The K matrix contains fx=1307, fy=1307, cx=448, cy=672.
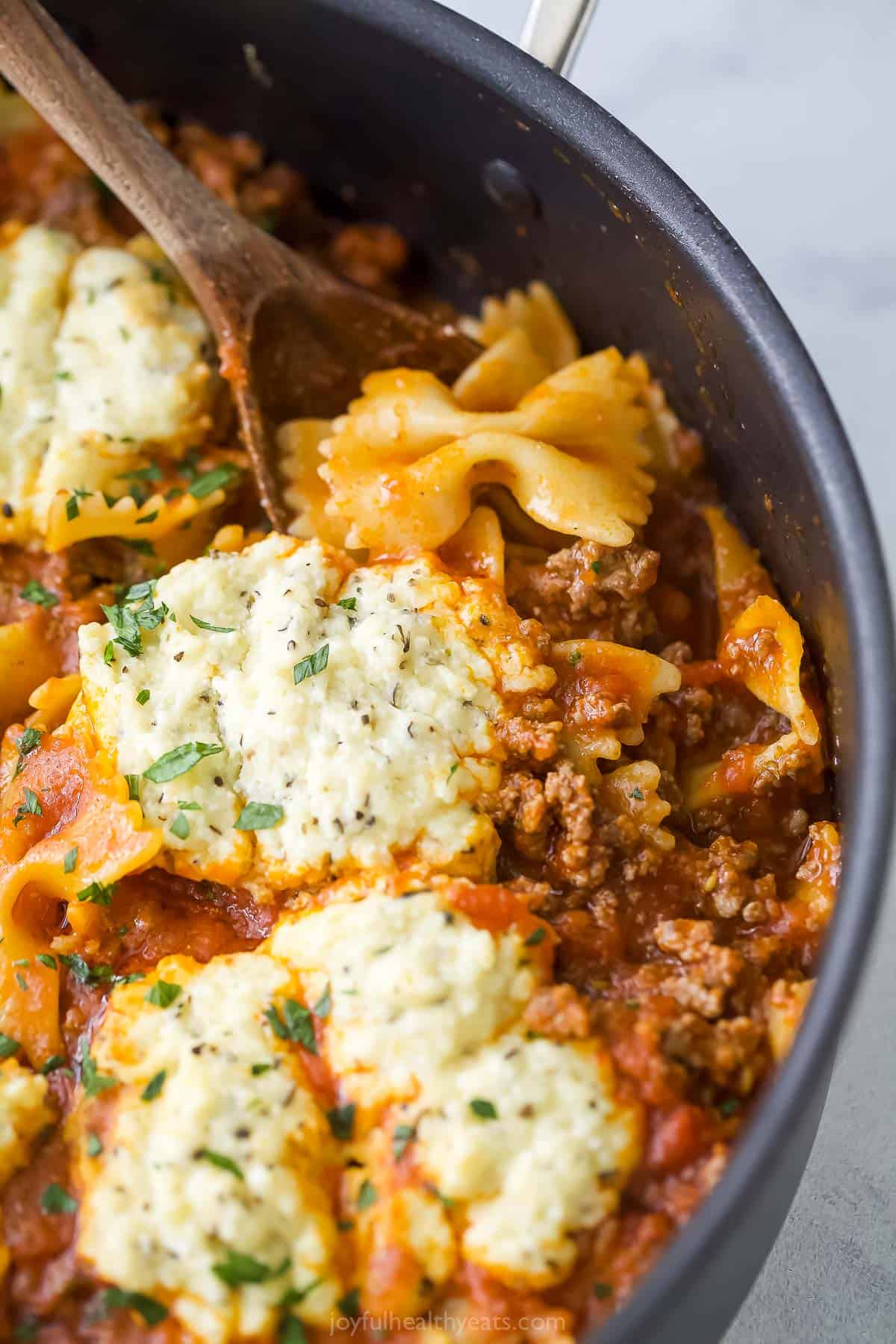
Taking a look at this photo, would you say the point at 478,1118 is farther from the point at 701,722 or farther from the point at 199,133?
the point at 199,133

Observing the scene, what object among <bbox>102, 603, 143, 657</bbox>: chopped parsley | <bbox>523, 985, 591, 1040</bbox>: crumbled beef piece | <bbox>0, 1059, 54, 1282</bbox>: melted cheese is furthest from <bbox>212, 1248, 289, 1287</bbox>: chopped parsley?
<bbox>102, 603, 143, 657</bbox>: chopped parsley

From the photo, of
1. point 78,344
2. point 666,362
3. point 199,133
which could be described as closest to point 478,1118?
point 666,362

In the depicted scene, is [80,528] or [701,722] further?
[80,528]

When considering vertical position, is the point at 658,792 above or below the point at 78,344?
below

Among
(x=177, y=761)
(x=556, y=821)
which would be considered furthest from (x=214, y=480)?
(x=556, y=821)

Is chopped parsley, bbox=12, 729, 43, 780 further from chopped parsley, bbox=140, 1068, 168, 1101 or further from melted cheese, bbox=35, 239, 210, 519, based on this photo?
chopped parsley, bbox=140, 1068, 168, 1101

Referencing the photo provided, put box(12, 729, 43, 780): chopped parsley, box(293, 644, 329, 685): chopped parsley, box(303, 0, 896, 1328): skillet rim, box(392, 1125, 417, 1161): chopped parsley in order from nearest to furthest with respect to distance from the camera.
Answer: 1. box(303, 0, 896, 1328): skillet rim
2. box(392, 1125, 417, 1161): chopped parsley
3. box(293, 644, 329, 685): chopped parsley
4. box(12, 729, 43, 780): chopped parsley

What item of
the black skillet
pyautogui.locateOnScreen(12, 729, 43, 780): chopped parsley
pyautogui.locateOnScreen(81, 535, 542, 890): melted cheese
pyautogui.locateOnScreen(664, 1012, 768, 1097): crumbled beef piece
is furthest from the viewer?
pyautogui.locateOnScreen(12, 729, 43, 780): chopped parsley
